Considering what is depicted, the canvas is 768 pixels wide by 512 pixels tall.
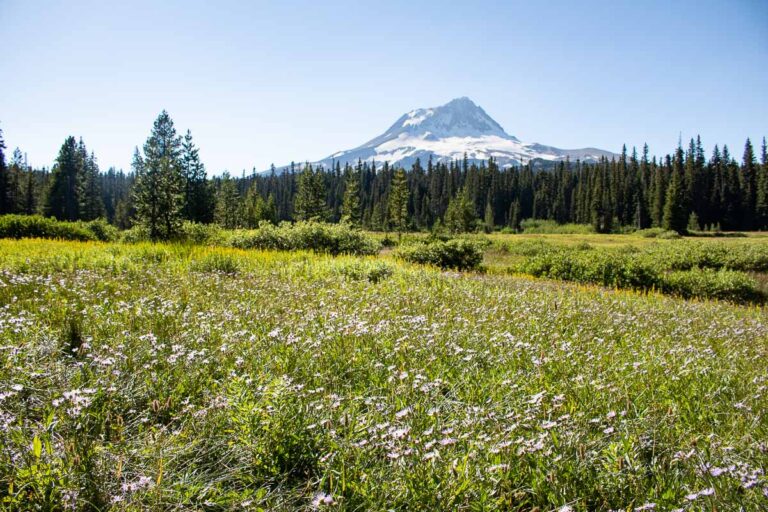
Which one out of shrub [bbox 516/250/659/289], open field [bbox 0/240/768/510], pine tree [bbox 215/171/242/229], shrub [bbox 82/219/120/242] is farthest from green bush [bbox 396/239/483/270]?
pine tree [bbox 215/171/242/229]

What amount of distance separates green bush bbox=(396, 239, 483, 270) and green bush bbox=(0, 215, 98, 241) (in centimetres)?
2005

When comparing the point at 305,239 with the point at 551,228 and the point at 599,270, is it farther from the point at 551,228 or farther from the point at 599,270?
the point at 551,228

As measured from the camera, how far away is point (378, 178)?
13838 centimetres

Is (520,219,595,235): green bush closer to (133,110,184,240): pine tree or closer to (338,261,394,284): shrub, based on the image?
(133,110,184,240): pine tree

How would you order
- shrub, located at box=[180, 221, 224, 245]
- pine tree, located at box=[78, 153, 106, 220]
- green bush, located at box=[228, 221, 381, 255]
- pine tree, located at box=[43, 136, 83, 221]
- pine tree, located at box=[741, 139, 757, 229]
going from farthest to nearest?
pine tree, located at box=[741, 139, 757, 229] < pine tree, located at box=[78, 153, 106, 220] < pine tree, located at box=[43, 136, 83, 221] < shrub, located at box=[180, 221, 224, 245] < green bush, located at box=[228, 221, 381, 255]

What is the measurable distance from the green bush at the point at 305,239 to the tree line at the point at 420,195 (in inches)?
520

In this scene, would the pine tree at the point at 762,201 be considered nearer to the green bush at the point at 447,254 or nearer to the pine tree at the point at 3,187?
the green bush at the point at 447,254

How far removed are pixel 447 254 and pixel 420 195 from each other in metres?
109

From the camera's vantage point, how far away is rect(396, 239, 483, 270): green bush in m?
20.2

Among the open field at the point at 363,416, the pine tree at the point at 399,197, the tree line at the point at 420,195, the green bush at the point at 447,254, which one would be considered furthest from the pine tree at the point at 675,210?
the open field at the point at 363,416

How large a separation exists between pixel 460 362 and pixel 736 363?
11.5ft

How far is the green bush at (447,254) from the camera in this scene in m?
20.2

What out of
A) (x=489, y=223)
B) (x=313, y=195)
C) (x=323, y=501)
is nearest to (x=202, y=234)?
(x=323, y=501)

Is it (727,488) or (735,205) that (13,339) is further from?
(735,205)
